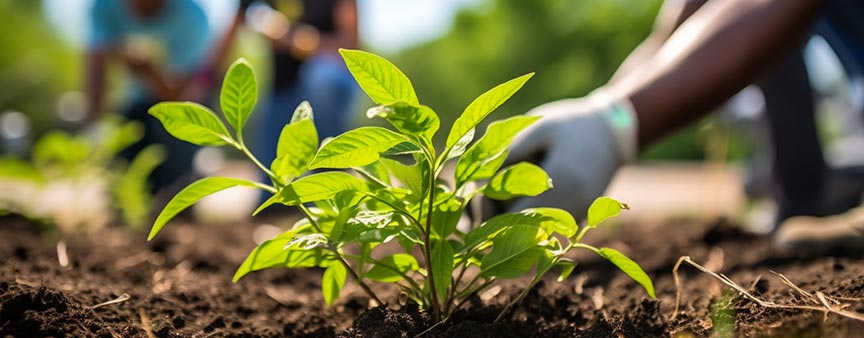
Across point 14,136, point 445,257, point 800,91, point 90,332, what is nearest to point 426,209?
point 445,257

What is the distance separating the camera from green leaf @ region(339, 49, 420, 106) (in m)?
0.90

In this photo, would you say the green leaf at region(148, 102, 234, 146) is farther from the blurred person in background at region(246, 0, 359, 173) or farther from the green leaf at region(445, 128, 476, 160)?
the blurred person in background at region(246, 0, 359, 173)

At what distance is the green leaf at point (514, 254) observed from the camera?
103 centimetres

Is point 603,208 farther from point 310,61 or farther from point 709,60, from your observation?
point 310,61

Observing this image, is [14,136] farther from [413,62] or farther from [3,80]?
[413,62]

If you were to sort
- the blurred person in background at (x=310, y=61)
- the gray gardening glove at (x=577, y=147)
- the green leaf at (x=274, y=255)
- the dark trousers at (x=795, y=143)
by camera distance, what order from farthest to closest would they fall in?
the blurred person in background at (x=310, y=61) → the dark trousers at (x=795, y=143) → the gray gardening glove at (x=577, y=147) → the green leaf at (x=274, y=255)

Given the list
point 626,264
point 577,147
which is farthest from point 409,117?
point 577,147

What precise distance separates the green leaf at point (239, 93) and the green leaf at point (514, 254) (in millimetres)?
410

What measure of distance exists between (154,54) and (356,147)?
3679mm

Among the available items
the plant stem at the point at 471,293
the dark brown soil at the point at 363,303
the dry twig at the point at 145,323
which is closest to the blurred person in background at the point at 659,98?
the dark brown soil at the point at 363,303

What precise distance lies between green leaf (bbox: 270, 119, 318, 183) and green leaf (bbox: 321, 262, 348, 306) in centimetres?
17

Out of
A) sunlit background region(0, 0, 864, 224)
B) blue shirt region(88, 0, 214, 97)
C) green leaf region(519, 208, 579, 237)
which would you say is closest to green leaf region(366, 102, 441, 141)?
green leaf region(519, 208, 579, 237)

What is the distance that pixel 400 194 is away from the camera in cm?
105

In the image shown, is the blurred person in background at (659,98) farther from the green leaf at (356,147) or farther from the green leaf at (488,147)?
the green leaf at (356,147)
